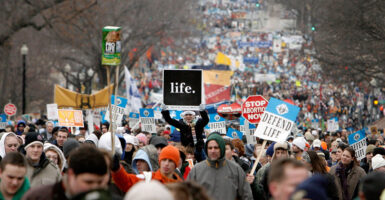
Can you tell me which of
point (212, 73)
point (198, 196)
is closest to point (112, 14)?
point (212, 73)

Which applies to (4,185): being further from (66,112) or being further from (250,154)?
(66,112)

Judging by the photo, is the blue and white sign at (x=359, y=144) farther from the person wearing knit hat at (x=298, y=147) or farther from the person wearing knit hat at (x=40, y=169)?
the person wearing knit hat at (x=40, y=169)

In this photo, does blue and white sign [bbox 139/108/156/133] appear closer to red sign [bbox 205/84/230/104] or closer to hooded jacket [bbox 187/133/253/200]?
hooded jacket [bbox 187/133/253/200]

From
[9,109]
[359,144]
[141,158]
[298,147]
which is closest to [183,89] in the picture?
[298,147]

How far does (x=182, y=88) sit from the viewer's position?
1373 cm

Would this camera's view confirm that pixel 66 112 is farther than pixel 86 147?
Yes

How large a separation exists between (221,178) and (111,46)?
6.87ft

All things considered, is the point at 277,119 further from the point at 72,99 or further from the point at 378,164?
the point at 72,99

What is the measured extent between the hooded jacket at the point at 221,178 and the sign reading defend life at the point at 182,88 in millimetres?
4307

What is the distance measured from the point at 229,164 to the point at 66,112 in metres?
9.73

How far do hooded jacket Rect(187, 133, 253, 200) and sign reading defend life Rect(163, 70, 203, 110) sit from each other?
4307 millimetres

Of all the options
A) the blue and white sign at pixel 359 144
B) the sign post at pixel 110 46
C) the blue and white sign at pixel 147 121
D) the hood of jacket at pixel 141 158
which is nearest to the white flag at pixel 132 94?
the blue and white sign at pixel 147 121

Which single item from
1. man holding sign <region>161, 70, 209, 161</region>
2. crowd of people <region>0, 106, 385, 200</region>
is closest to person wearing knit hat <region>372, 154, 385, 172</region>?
crowd of people <region>0, 106, 385, 200</region>

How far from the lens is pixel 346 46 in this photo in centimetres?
3462
